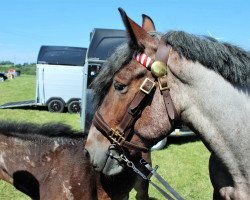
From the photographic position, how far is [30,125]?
437cm

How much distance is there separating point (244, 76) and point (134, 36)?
79cm

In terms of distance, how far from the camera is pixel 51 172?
392cm

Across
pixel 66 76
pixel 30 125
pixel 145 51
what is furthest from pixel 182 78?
pixel 66 76

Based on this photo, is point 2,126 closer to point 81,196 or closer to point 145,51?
point 81,196

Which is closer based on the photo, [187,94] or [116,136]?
[187,94]

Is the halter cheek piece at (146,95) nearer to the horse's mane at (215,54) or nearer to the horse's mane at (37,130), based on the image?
the horse's mane at (215,54)

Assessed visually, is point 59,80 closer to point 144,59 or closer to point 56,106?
point 56,106

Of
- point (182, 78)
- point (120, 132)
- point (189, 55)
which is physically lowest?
point (120, 132)

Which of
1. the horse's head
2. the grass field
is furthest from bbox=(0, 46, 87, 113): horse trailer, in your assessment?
the horse's head

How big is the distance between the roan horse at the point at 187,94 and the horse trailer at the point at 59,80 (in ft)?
47.4

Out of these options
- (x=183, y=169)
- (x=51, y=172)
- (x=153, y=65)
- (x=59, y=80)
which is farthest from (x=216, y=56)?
(x=59, y=80)

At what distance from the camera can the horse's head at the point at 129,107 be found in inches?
93.2

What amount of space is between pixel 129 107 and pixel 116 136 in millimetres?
241

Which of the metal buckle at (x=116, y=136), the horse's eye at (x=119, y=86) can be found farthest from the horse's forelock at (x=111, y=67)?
the metal buckle at (x=116, y=136)
